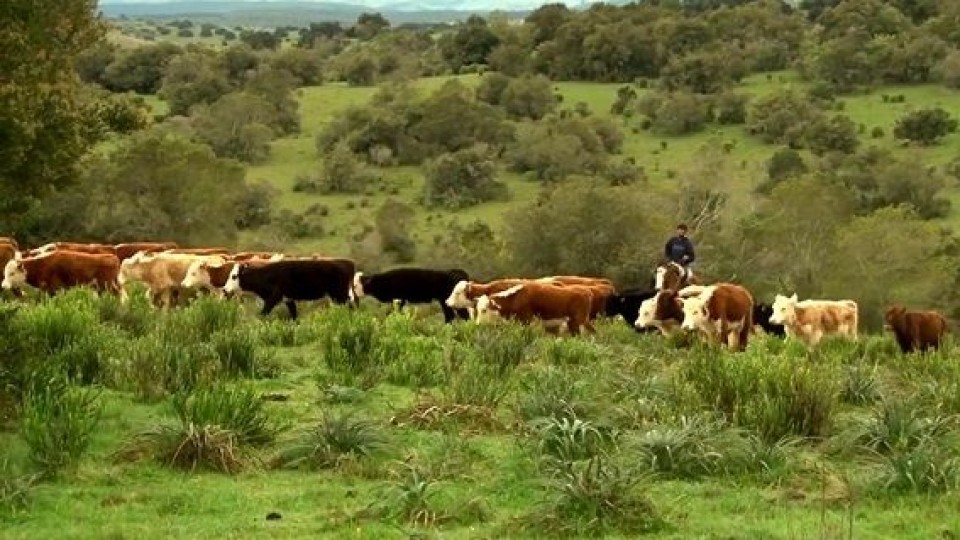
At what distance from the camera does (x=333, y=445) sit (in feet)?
32.7

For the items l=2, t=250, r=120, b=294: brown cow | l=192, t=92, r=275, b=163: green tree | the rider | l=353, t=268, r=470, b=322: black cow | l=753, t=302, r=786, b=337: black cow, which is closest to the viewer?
l=2, t=250, r=120, b=294: brown cow

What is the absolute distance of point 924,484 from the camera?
884 cm

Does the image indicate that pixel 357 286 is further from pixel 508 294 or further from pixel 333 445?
pixel 333 445

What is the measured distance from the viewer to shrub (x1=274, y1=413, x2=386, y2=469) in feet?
32.0

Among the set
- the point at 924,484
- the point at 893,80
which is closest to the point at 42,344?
the point at 924,484

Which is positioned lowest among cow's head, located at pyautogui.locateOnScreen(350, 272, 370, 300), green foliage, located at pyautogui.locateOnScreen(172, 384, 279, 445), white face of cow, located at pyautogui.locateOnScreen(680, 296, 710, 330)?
cow's head, located at pyautogui.locateOnScreen(350, 272, 370, 300)

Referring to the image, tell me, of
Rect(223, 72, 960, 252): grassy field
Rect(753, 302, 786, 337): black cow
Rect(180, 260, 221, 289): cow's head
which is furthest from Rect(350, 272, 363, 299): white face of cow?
Rect(223, 72, 960, 252): grassy field

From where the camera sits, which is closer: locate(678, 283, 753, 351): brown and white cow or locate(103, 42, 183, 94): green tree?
locate(678, 283, 753, 351): brown and white cow

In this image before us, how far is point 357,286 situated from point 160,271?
13.2ft

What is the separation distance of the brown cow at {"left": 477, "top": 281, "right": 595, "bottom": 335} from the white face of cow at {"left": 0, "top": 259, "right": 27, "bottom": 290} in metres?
8.34

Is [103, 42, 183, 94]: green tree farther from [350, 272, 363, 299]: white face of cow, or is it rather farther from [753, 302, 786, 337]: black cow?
[753, 302, 786, 337]: black cow

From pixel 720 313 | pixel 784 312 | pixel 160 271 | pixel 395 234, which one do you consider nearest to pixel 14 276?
pixel 160 271

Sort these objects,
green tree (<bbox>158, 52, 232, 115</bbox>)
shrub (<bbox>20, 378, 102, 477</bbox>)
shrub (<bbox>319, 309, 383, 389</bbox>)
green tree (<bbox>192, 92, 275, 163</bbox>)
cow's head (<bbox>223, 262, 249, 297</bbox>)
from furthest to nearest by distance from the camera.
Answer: green tree (<bbox>158, 52, 232, 115</bbox>) → green tree (<bbox>192, 92, 275, 163</bbox>) → cow's head (<bbox>223, 262, 249, 297</bbox>) → shrub (<bbox>319, 309, 383, 389</bbox>) → shrub (<bbox>20, 378, 102, 477</bbox>)

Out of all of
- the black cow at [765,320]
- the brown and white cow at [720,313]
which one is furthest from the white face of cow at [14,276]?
the black cow at [765,320]
